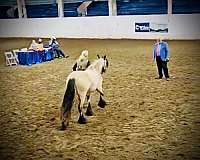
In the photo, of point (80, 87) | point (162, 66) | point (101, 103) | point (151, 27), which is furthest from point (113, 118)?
point (151, 27)

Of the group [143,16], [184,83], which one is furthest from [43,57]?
[143,16]

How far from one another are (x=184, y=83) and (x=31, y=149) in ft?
16.1

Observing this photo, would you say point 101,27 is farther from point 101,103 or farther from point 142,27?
point 101,103

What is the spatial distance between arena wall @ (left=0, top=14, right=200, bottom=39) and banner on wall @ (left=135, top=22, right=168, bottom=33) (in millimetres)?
165

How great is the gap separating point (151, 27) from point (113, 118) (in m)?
13.5

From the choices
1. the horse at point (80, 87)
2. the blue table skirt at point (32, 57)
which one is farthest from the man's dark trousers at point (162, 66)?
the blue table skirt at point (32, 57)

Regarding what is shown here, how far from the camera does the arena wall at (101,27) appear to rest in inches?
→ 715

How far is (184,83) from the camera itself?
8547 mm

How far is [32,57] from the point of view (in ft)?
42.6

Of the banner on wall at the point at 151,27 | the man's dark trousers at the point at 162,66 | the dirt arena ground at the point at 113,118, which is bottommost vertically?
the dirt arena ground at the point at 113,118

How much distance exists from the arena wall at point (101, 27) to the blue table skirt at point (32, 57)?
4.28 meters

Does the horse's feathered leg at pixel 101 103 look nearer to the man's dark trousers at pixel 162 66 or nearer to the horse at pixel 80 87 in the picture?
the horse at pixel 80 87

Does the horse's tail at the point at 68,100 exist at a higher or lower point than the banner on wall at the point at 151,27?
lower

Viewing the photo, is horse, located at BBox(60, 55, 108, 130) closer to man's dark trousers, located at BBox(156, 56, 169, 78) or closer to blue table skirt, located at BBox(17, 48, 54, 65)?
man's dark trousers, located at BBox(156, 56, 169, 78)
